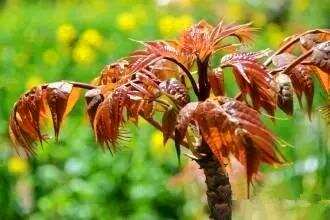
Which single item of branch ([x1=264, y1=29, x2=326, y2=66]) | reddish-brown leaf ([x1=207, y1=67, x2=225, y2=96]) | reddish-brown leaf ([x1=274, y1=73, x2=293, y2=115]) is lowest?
reddish-brown leaf ([x1=274, y1=73, x2=293, y2=115])

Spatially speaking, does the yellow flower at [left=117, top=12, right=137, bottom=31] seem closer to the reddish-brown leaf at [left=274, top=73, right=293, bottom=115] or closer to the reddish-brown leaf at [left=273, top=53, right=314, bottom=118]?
the reddish-brown leaf at [left=273, top=53, right=314, bottom=118]

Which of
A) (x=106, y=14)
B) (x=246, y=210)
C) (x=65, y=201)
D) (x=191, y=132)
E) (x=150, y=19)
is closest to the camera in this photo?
(x=191, y=132)

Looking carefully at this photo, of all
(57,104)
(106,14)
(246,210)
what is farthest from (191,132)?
(106,14)

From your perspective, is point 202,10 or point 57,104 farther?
point 202,10

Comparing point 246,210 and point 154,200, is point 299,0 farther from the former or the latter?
point 246,210

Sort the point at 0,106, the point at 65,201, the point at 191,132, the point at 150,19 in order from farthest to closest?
the point at 150,19 < the point at 0,106 < the point at 65,201 < the point at 191,132

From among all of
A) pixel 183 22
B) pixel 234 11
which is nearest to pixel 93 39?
pixel 183 22

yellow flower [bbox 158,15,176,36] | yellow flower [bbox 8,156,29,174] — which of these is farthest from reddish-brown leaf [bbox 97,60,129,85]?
yellow flower [bbox 158,15,176,36]

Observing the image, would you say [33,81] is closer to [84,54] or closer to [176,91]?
[84,54]
